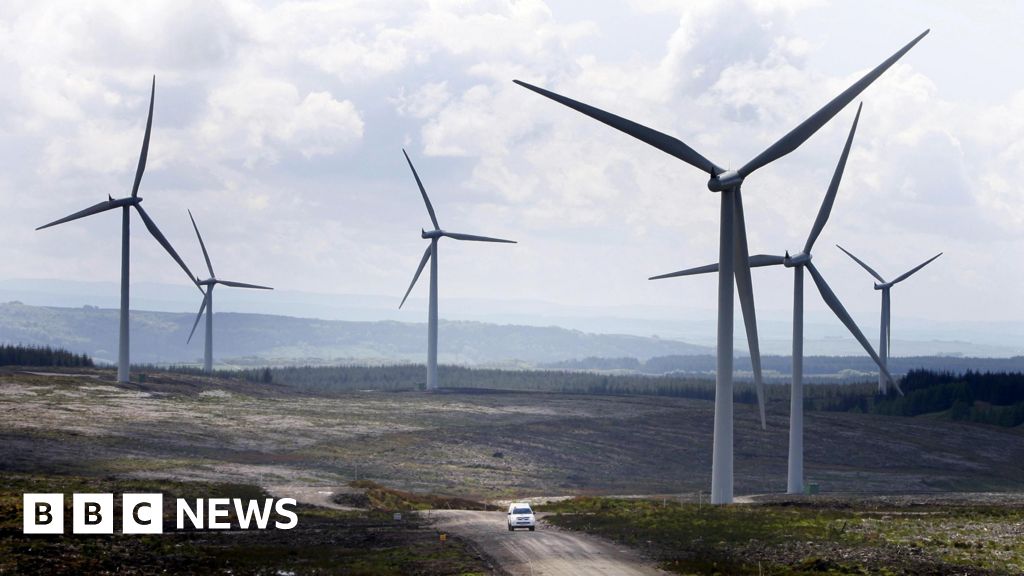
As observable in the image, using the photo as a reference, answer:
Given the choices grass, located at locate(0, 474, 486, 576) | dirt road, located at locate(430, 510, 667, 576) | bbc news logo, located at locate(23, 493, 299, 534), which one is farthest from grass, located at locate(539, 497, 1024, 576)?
bbc news logo, located at locate(23, 493, 299, 534)

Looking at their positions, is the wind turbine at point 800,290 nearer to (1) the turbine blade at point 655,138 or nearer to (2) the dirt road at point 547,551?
(1) the turbine blade at point 655,138

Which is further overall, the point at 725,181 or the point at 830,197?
the point at 830,197

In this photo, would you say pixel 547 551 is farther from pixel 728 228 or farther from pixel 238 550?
pixel 728 228

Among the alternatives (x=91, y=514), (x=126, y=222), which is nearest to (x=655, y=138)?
(x=91, y=514)

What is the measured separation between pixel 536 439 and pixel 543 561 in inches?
3140

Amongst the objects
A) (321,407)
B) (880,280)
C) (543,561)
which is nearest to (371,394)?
(321,407)

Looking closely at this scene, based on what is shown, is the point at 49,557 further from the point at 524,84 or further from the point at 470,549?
the point at 524,84

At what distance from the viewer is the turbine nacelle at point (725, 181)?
219ft

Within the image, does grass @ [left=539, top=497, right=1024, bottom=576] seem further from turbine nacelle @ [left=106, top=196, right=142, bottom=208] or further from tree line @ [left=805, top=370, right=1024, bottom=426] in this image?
tree line @ [left=805, top=370, right=1024, bottom=426]

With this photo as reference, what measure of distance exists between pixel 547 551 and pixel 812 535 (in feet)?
44.9

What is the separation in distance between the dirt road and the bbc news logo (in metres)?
9.38

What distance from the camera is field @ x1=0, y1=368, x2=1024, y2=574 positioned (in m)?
53.8

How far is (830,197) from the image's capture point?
86062 mm

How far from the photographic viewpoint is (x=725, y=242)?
66688mm
